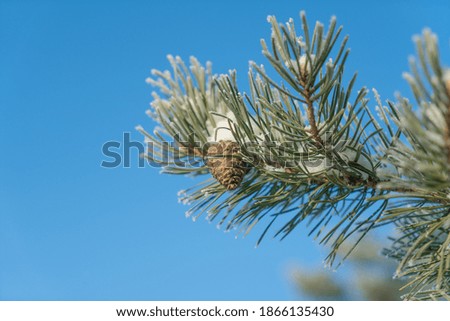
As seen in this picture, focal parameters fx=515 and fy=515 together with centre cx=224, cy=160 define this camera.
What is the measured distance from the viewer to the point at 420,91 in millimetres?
519

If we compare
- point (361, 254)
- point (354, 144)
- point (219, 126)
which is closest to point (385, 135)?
point (354, 144)

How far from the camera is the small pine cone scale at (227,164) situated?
2.76 feet

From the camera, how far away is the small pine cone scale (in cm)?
84

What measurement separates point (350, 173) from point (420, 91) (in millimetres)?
322

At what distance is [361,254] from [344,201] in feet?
9.07

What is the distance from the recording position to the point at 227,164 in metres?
0.84

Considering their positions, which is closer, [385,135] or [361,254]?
[385,135]
